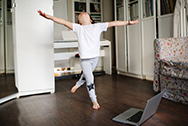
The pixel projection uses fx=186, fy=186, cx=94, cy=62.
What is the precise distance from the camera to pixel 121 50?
4.07 m

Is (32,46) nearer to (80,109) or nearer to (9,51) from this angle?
(9,51)

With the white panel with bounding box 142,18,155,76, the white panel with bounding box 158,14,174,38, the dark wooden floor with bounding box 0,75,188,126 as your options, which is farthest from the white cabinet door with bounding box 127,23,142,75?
the dark wooden floor with bounding box 0,75,188,126

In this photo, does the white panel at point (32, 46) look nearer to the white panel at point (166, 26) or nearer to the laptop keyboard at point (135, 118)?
the laptop keyboard at point (135, 118)

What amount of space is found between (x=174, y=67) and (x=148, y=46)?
1.30 meters

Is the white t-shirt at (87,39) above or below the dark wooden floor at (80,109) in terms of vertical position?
above

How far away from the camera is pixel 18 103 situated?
7.47 feet

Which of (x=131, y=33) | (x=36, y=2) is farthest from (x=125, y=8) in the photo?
(x=36, y=2)

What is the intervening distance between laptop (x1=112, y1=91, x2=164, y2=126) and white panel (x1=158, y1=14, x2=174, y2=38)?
64.1 inches

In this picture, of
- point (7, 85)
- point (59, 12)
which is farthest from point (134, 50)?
point (7, 85)

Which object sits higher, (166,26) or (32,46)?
(166,26)

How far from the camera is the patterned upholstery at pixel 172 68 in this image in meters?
2.03

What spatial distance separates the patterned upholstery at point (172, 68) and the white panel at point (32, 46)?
58.5 inches

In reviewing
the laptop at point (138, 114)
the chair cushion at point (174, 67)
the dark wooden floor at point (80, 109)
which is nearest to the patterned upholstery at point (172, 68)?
the chair cushion at point (174, 67)

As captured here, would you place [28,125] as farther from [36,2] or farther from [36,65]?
[36,2]
